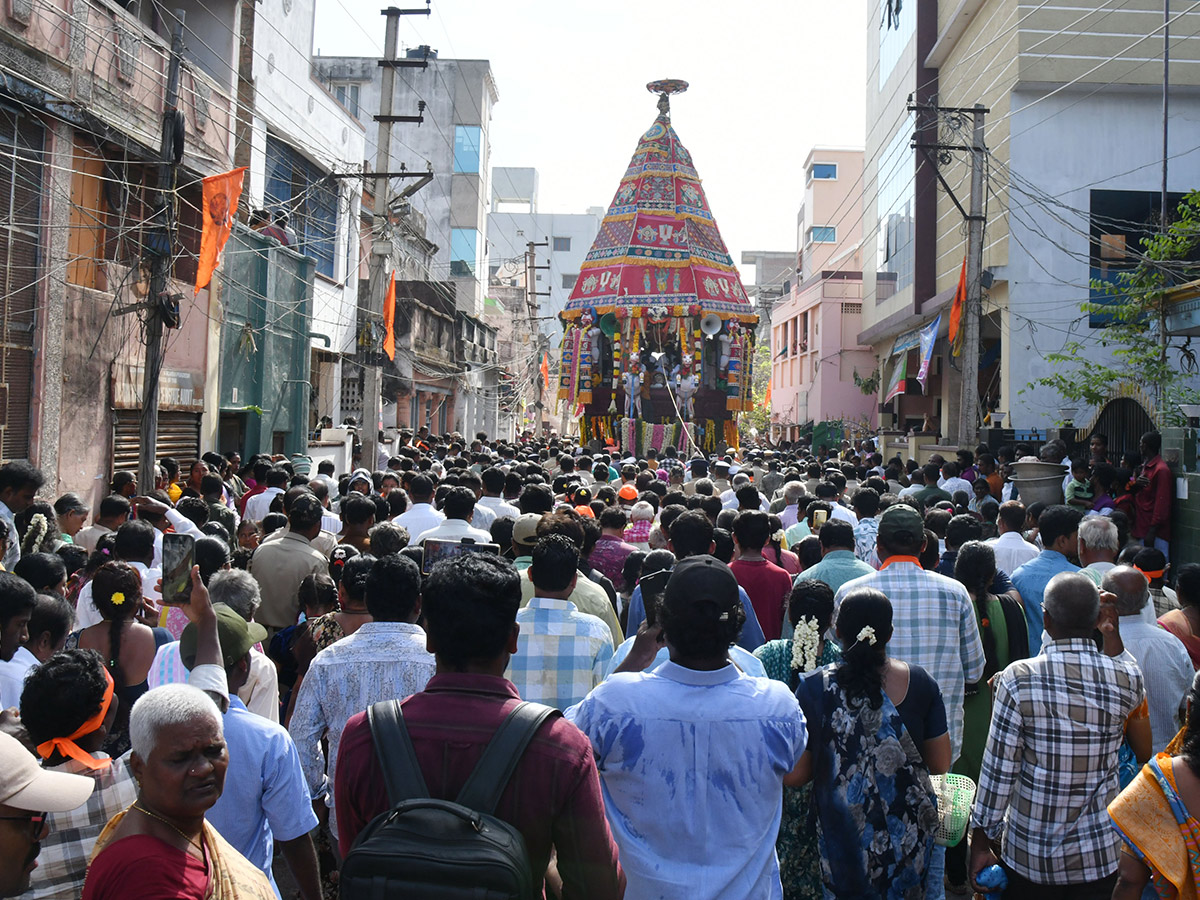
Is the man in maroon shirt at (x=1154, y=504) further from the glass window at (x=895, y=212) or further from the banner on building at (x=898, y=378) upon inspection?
the glass window at (x=895, y=212)

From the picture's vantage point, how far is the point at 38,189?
10.9m

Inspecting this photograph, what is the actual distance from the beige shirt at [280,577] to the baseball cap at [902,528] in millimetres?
3191

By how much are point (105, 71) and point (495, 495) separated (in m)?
7.35

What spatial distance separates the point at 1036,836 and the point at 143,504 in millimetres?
5731

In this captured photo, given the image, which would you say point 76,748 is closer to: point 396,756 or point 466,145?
point 396,756

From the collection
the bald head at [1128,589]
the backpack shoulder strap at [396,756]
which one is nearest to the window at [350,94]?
the bald head at [1128,589]

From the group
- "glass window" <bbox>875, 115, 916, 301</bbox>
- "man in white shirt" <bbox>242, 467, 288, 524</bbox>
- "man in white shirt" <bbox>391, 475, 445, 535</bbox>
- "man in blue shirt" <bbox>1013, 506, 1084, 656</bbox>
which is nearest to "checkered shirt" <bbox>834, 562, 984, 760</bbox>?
"man in blue shirt" <bbox>1013, 506, 1084, 656</bbox>

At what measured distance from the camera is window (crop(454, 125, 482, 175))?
39.4 m

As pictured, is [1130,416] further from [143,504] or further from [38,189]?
[38,189]

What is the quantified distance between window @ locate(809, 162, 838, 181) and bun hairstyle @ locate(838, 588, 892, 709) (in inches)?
1780

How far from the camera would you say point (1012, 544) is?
22.3ft

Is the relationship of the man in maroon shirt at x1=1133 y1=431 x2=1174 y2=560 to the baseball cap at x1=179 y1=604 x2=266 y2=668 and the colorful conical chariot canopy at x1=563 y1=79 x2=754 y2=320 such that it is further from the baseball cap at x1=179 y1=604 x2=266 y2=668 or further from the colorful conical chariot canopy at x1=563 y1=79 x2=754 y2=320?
the colorful conical chariot canopy at x1=563 y1=79 x2=754 y2=320

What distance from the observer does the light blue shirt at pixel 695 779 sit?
2.71m

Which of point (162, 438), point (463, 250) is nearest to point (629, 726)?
point (162, 438)
